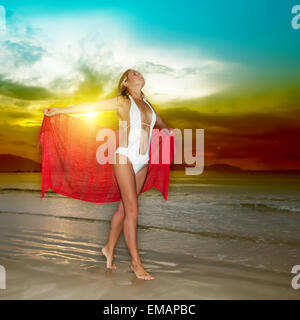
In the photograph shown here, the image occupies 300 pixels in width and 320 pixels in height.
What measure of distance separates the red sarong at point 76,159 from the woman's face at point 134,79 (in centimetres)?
96

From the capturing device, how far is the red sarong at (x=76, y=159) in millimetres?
4414

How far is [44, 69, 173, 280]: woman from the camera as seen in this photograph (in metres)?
3.63

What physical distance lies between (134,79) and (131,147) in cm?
77

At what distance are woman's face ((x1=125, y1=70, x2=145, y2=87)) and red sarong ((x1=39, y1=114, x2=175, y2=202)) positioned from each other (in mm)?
959

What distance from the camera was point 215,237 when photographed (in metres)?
6.91

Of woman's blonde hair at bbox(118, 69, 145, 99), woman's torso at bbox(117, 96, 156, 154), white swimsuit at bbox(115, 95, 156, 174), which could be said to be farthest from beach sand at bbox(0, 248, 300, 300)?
woman's blonde hair at bbox(118, 69, 145, 99)

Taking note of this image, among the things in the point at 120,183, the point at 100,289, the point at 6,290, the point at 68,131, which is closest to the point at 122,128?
the point at 120,183

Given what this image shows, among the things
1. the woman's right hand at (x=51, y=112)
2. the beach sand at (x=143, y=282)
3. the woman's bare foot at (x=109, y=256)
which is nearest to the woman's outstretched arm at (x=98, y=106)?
the woman's right hand at (x=51, y=112)

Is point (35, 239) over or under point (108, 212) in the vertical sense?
under

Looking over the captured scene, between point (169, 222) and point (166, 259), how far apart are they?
4283 mm
